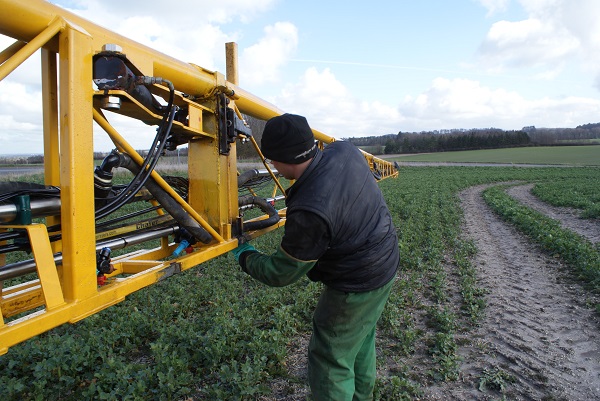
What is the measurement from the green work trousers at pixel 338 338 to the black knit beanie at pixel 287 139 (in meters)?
0.87

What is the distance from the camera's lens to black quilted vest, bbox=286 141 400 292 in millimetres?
2221

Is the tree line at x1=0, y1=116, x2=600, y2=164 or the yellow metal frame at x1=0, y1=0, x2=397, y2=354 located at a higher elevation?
the tree line at x1=0, y1=116, x2=600, y2=164

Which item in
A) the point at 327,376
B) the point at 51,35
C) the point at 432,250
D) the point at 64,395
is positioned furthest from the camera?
the point at 432,250

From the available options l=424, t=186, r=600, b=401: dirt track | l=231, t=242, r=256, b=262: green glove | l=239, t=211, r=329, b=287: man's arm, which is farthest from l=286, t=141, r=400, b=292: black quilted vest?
l=424, t=186, r=600, b=401: dirt track

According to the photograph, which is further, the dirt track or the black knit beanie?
the dirt track

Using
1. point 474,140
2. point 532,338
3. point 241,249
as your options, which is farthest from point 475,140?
point 241,249

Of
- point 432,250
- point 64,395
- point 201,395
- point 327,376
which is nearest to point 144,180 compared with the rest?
point 327,376

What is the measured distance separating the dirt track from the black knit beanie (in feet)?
7.45

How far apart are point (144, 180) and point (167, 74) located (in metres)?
0.70

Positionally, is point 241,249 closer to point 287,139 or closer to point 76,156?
point 287,139

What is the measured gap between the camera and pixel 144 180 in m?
2.25

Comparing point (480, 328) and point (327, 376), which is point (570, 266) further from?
point (327, 376)

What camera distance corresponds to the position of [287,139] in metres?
2.27

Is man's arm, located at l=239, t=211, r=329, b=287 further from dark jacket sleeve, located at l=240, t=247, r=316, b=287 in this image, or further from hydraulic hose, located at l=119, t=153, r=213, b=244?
hydraulic hose, located at l=119, t=153, r=213, b=244
